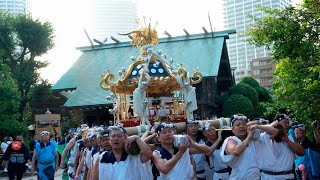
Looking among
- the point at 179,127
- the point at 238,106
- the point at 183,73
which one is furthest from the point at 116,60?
the point at 179,127

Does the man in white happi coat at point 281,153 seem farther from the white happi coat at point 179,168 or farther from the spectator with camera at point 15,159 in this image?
the spectator with camera at point 15,159

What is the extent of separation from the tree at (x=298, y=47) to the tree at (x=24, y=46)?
28.8 m

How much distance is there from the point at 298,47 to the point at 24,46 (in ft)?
103

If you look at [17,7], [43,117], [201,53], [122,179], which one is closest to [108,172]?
[122,179]

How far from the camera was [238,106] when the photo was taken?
31.5m

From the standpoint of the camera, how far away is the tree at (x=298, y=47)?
8680mm

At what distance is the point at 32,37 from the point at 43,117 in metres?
11.2

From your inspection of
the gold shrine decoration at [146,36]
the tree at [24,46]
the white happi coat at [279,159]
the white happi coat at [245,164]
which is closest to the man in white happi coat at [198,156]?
the white happi coat at [279,159]

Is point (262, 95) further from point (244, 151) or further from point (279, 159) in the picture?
point (244, 151)

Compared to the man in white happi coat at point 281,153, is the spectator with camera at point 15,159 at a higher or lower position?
lower

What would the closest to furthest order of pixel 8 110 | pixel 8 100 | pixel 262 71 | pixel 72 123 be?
pixel 8 100
pixel 8 110
pixel 72 123
pixel 262 71

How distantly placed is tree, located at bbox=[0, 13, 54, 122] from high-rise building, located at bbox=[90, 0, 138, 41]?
309ft

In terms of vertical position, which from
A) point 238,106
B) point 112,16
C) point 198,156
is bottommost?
point 198,156

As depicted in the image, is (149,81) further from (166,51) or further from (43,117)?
(166,51)
